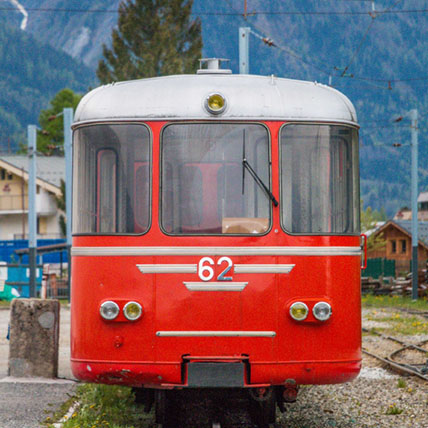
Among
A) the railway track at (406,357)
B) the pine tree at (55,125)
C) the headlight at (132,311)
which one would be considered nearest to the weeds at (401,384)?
the railway track at (406,357)

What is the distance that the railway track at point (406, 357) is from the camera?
1186cm


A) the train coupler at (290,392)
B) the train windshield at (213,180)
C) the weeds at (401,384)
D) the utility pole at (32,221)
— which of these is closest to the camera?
the train windshield at (213,180)

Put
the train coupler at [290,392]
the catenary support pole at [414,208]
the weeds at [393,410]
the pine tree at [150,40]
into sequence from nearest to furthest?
the train coupler at [290,392] < the weeds at [393,410] < the catenary support pole at [414,208] < the pine tree at [150,40]

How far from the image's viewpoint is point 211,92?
7.25 metres

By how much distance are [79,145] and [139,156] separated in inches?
20.8

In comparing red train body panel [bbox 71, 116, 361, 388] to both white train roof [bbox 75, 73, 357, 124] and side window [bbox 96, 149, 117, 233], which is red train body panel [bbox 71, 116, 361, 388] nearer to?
side window [bbox 96, 149, 117, 233]

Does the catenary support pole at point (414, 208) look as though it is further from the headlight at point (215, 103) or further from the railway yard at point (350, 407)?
the headlight at point (215, 103)

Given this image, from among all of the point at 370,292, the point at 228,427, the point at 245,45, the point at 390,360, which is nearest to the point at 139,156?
the point at 228,427

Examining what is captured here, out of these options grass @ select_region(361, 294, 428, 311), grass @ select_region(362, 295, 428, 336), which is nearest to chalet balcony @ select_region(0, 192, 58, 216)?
grass @ select_region(361, 294, 428, 311)

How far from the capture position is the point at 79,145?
7.36m

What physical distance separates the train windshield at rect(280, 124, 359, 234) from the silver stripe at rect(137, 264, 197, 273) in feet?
2.49

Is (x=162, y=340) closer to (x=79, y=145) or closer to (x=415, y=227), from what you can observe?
(x=79, y=145)

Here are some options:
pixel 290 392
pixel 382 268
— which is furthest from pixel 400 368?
pixel 382 268

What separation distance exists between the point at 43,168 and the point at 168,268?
60972 millimetres
